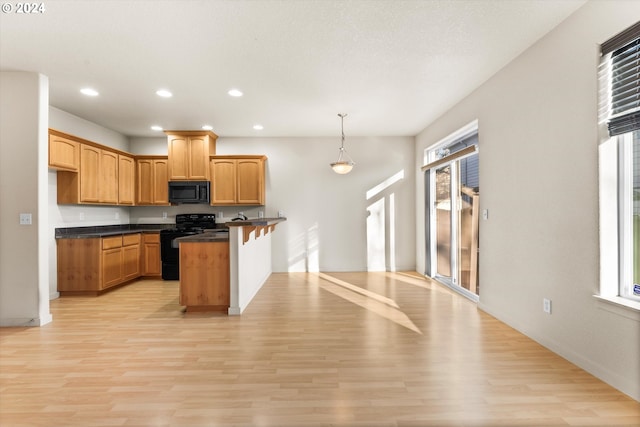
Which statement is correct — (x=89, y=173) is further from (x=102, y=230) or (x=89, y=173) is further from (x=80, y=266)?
(x=80, y=266)

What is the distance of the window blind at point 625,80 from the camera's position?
76.0 inches

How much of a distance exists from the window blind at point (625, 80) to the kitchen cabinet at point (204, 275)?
3.73 m

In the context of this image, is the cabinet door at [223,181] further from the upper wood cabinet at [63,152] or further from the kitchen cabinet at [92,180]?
the upper wood cabinet at [63,152]

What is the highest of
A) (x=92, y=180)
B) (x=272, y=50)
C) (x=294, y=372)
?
(x=272, y=50)

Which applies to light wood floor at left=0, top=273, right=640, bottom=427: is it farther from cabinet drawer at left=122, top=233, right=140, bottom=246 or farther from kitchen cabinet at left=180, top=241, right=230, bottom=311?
cabinet drawer at left=122, top=233, right=140, bottom=246

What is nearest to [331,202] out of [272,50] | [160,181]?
[160,181]

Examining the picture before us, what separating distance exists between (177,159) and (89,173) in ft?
4.55

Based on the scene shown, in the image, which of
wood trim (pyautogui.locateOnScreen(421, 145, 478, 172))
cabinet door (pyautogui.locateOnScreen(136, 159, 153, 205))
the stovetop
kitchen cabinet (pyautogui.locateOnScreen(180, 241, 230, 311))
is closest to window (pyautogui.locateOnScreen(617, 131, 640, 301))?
wood trim (pyautogui.locateOnScreen(421, 145, 478, 172))

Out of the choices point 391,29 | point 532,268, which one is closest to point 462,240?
point 532,268

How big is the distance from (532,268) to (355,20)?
276 centimetres

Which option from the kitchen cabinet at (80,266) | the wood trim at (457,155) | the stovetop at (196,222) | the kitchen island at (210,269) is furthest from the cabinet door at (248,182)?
the wood trim at (457,155)

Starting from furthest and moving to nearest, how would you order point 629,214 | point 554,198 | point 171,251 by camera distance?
point 171,251 < point 554,198 < point 629,214

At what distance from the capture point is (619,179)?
7.10 ft

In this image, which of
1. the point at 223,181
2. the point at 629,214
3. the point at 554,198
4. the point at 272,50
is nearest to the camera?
the point at 629,214
